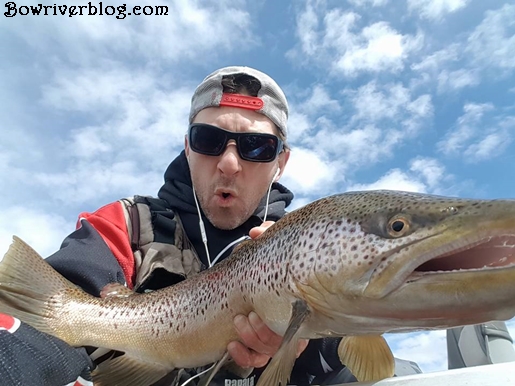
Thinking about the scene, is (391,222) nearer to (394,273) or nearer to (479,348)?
(394,273)

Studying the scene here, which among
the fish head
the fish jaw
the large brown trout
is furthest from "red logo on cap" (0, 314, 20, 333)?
the fish jaw

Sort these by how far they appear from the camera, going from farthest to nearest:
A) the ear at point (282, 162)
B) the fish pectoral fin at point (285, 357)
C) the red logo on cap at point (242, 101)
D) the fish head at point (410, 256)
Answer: the ear at point (282, 162), the red logo on cap at point (242, 101), the fish pectoral fin at point (285, 357), the fish head at point (410, 256)

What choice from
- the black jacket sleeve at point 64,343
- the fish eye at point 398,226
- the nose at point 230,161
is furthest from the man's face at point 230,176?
the fish eye at point 398,226

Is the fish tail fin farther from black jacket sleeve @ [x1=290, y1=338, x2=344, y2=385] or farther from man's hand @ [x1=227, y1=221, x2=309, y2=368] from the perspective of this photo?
black jacket sleeve @ [x1=290, y1=338, x2=344, y2=385]

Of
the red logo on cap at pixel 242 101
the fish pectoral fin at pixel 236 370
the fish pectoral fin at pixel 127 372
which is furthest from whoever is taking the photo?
the red logo on cap at pixel 242 101

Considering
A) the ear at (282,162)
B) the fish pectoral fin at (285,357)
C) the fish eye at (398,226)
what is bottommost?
the fish pectoral fin at (285,357)

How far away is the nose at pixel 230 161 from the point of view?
3.74m

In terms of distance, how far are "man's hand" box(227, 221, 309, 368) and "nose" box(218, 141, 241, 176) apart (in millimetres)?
1574

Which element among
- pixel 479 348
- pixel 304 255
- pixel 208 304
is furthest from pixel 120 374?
pixel 479 348

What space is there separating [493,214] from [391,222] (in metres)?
0.40

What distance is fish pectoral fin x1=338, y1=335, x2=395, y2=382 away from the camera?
7.91ft

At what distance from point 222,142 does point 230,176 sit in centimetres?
29

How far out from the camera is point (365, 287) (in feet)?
5.94

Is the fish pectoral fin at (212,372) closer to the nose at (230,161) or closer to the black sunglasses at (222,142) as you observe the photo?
the nose at (230,161)
